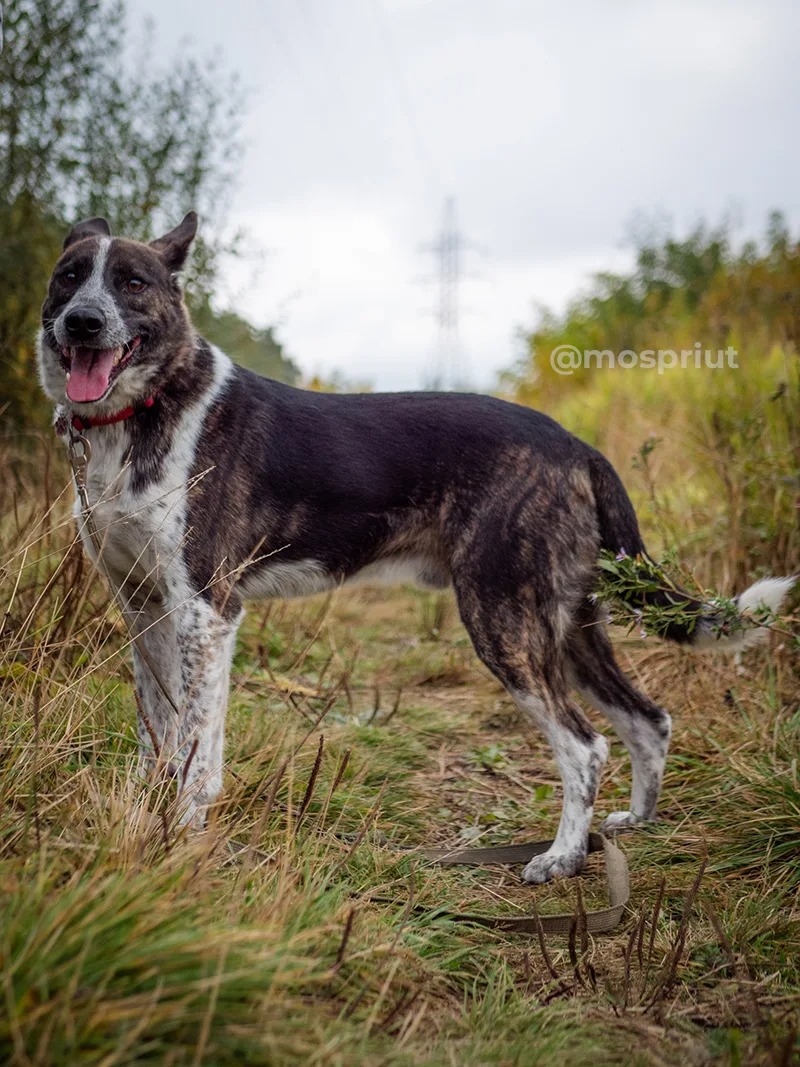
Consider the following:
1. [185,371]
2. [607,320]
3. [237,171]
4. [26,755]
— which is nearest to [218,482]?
[185,371]

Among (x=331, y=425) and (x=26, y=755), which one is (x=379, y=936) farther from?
(x=331, y=425)

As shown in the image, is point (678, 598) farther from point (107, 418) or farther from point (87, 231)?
point (87, 231)

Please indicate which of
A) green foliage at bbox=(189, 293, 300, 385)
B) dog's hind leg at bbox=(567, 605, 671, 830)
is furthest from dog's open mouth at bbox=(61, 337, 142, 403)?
green foliage at bbox=(189, 293, 300, 385)

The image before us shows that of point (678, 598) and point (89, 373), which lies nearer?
point (89, 373)

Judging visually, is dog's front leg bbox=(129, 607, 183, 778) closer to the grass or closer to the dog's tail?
the grass

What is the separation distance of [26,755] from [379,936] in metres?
1.03

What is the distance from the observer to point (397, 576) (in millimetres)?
3732

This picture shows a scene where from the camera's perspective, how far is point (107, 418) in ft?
10.7

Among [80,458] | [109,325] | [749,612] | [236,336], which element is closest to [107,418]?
[80,458]

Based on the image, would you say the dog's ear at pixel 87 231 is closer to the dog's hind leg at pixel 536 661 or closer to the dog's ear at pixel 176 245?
the dog's ear at pixel 176 245

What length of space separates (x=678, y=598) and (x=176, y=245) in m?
2.32

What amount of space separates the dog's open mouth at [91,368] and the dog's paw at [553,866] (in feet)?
6.92

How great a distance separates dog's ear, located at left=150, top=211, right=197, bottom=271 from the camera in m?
3.60

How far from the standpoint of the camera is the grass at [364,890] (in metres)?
1.62
